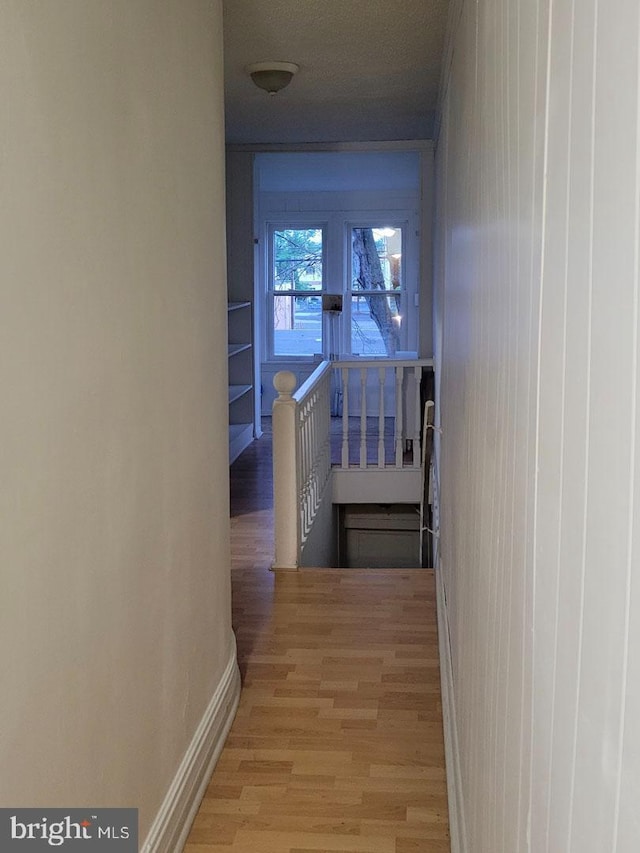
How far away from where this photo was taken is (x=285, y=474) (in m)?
4.64

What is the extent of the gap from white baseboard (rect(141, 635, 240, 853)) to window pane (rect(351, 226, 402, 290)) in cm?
699

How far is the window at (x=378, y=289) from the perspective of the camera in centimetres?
979

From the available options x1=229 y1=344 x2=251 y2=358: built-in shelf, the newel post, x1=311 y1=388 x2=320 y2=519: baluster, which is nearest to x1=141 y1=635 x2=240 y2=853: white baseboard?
the newel post

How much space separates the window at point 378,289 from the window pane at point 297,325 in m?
0.38

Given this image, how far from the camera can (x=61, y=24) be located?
5.17ft

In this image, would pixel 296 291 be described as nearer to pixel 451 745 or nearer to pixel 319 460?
pixel 319 460

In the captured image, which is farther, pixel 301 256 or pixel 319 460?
pixel 301 256

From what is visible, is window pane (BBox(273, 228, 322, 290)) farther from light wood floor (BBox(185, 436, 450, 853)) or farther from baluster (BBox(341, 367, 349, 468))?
light wood floor (BBox(185, 436, 450, 853))

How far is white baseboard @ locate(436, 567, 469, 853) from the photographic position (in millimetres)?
2234

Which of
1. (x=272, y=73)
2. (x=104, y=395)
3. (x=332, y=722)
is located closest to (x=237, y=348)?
(x=272, y=73)

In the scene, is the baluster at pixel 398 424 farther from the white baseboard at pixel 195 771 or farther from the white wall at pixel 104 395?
the white wall at pixel 104 395

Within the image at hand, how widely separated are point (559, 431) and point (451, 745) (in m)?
2.09

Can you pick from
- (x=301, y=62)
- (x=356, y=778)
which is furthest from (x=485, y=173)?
(x=301, y=62)

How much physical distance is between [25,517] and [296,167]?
837 cm
